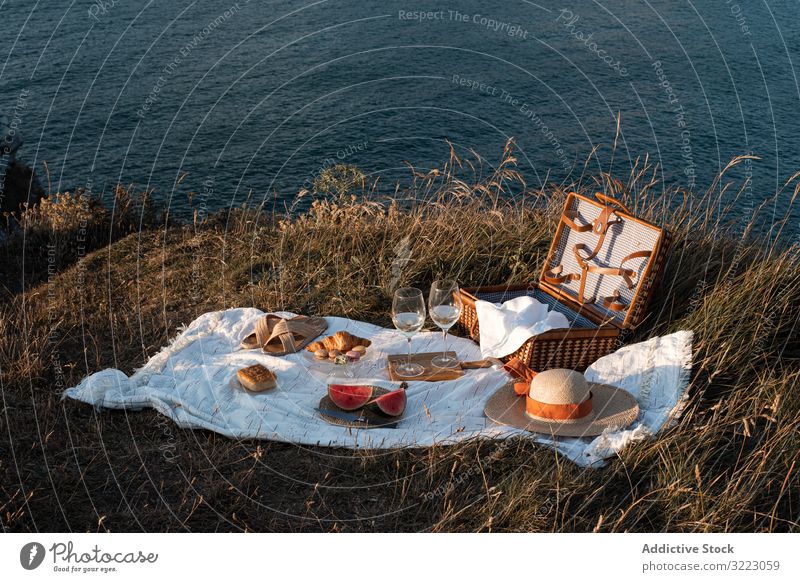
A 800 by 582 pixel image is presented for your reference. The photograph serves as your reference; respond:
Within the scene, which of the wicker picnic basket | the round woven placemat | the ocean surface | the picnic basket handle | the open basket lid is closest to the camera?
the round woven placemat

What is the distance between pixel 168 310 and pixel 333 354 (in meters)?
2.41

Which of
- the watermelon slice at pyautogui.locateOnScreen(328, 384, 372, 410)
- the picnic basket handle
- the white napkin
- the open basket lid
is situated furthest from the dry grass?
the white napkin

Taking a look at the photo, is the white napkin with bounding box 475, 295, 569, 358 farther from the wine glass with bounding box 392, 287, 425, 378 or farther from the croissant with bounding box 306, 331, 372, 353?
the croissant with bounding box 306, 331, 372, 353

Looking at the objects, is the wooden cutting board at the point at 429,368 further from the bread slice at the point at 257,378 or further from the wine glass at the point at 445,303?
the bread slice at the point at 257,378

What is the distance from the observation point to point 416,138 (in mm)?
25734

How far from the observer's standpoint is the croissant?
7.11 meters

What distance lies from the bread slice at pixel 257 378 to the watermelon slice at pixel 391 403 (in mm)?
930

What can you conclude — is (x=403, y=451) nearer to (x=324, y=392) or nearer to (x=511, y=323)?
(x=324, y=392)

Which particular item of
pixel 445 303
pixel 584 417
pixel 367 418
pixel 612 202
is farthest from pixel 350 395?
pixel 612 202

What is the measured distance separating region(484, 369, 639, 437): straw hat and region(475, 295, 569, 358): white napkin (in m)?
0.85

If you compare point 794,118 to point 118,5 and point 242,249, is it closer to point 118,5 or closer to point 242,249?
point 242,249

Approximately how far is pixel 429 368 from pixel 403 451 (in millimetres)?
1172

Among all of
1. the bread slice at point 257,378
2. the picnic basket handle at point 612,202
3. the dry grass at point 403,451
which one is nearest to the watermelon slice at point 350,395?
the dry grass at point 403,451
